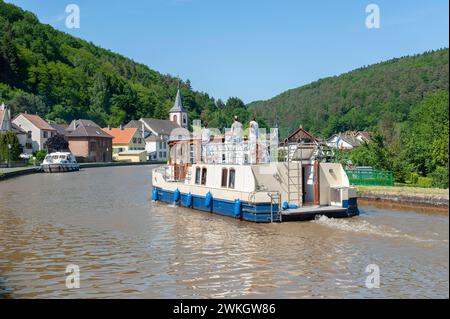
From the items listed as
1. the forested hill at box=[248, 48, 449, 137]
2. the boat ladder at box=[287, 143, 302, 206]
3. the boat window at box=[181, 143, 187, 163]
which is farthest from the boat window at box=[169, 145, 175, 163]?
the forested hill at box=[248, 48, 449, 137]

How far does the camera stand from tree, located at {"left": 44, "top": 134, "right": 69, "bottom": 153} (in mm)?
106256

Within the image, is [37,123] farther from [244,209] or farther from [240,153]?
[244,209]

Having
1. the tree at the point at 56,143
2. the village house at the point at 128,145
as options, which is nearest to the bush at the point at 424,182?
the tree at the point at 56,143

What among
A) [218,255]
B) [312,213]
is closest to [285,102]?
[312,213]

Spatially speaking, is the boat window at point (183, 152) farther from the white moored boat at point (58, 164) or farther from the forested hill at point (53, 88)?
the forested hill at point (53, 88)

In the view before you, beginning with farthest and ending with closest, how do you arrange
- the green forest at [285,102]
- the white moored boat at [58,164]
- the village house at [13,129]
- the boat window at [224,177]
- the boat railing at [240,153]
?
the green forest at [285,102]
the village house at [13,129]
the white moored boat at [58,164]
the boat window at [224,177]
the boat railing at [240,153]

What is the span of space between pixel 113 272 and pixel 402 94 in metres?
143

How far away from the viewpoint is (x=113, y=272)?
15320mm

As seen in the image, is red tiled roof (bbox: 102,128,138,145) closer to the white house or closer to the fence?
the white house

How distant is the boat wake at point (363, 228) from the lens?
66.1 ft

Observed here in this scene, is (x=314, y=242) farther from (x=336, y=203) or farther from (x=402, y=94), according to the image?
(x=402, y=94)

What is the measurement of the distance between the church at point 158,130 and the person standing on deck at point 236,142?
11976 centimetres

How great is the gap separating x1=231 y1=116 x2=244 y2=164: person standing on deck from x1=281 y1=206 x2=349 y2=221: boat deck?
4.26 meters
